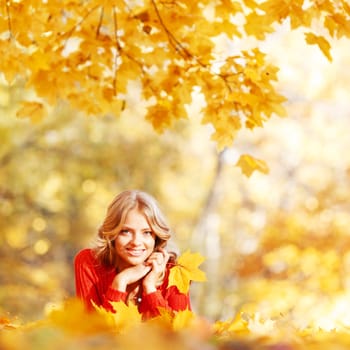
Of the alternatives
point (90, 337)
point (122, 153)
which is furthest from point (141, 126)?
point (90, 337)

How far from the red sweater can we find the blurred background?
18.4 ft

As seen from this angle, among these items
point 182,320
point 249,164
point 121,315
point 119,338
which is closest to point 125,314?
point 121,315

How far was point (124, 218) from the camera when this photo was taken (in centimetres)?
233

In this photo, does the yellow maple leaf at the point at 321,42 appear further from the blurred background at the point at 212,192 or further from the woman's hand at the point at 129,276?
the blurred background at the point at 212,192

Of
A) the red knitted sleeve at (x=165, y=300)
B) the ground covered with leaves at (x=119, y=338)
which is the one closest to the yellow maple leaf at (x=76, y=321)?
the ground covered with leaves at (x=119, y=338)

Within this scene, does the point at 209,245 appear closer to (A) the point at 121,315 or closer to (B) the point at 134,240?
(B) the point at 134,240

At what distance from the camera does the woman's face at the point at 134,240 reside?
7.43ft

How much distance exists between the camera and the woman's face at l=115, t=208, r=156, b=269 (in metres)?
2.27

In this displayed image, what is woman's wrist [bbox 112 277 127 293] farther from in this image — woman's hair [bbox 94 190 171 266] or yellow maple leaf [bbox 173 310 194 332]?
yellow maple leaf [bbox 173 310 194 332]

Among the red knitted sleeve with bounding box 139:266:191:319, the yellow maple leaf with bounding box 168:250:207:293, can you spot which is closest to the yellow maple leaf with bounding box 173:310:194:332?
the yellow maple leaf with bounding box 168:250:207:293

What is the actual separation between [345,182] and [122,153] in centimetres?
421

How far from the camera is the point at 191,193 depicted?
55.6 ft

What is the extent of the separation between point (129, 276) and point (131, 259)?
7 centimetres

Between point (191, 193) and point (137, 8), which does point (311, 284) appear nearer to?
point (137, 8)
